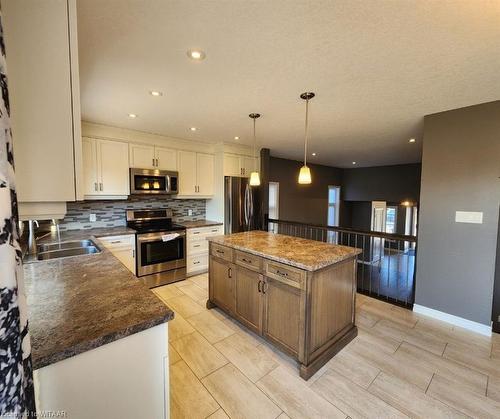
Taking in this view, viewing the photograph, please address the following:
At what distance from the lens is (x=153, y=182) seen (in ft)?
12.2

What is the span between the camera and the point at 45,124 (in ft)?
2.68

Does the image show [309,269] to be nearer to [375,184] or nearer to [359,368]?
[359,368]

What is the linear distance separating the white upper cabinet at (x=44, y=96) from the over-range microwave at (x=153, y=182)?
286cm

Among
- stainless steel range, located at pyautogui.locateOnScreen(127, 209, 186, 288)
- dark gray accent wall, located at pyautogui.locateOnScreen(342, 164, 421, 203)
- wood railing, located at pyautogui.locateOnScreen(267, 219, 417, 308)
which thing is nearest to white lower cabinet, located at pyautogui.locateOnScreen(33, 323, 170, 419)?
stainless steel range, located at pyautogui.locateOnScreen(127, 209, 186, 288)

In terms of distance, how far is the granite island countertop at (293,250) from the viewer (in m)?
1.89

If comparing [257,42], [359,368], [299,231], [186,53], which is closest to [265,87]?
[257,42]

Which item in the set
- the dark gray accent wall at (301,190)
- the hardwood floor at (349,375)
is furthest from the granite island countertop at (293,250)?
the dark gray accent wall at (301,190)

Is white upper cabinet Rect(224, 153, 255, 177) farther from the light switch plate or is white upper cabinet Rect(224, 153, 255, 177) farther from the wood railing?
the light switch plate

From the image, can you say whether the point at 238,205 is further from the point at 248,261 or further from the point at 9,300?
the point at 9,300

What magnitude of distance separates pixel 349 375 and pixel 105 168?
385cm

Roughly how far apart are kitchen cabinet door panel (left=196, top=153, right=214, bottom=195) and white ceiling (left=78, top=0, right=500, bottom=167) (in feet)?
4.35

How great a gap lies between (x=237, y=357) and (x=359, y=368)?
1.06 metres

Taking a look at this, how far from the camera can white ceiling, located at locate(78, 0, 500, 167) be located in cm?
129

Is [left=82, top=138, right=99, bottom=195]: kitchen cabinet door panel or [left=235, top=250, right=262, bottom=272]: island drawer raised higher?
[left=82, top=138, right=99, bottom=195]: kitchen cabinet door panel
